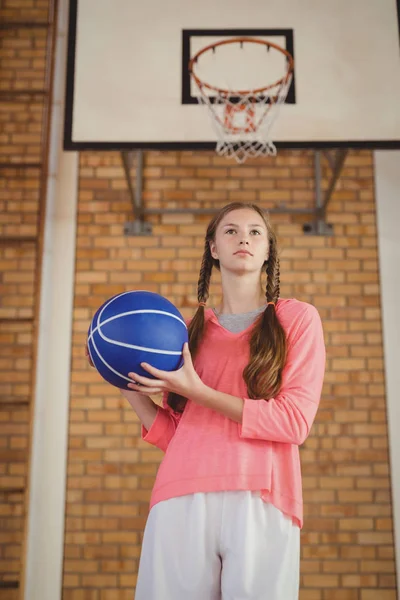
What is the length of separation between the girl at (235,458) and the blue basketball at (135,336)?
0.11 feet

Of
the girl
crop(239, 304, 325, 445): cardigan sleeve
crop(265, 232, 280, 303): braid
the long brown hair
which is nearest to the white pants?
the girl

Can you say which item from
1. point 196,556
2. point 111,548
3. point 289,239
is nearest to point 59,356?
point 111,548

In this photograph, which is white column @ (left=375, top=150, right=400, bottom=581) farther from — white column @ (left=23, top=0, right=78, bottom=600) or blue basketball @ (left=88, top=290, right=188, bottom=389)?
blue basketball @ (left=88, top=290, right=188, bottom=389)

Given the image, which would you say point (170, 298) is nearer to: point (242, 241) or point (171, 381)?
point (242, 241)

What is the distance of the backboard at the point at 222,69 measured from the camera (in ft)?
9.16

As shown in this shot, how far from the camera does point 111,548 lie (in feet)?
11.2

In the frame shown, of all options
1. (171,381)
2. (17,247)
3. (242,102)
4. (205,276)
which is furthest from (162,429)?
(17,247)

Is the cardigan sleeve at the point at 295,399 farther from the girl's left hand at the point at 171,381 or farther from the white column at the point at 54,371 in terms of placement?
the white column at the point at 54,371

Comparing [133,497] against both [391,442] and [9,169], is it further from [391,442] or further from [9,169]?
[9,169]

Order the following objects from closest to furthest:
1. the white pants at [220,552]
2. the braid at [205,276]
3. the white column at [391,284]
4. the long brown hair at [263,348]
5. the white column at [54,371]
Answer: the white pants at [220,552] → the long brown hair at [263,348] → the braid at [205,276] → the white column at [54,371] → the white column at [391,284]

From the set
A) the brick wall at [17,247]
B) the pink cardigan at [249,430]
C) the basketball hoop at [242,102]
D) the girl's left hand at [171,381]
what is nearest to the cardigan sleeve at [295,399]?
the pink cardigan at [249,430]

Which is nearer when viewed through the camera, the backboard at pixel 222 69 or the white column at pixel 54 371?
the backboard at pixel 222 69

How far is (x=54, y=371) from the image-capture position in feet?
11.9

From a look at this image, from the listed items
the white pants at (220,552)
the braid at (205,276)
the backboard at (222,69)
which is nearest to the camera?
the white pants at (220,552)
